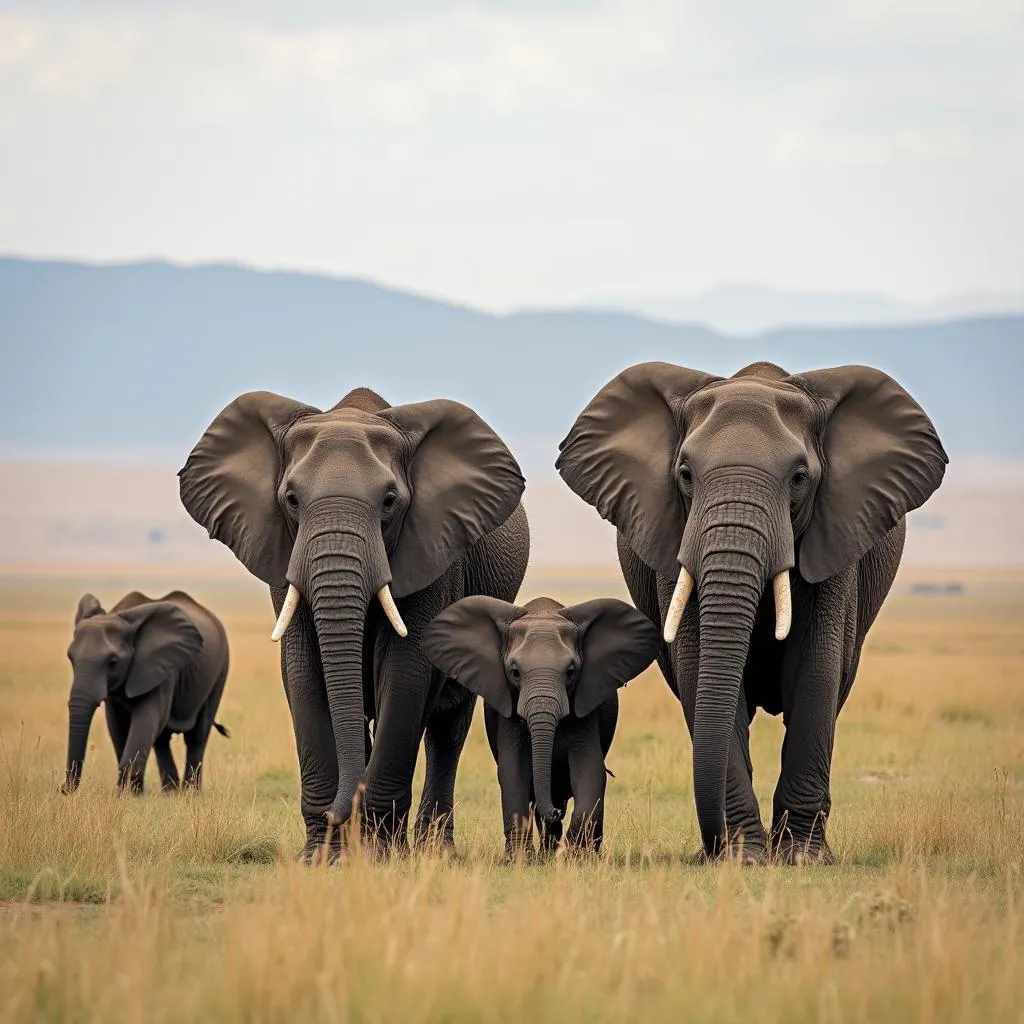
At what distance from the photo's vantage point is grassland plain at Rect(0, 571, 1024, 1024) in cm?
759

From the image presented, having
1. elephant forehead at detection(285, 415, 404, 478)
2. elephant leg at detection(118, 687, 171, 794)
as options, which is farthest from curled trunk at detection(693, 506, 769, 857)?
elephant leg at detection(118, 687, 171, 794)

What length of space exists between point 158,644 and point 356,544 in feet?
26.6

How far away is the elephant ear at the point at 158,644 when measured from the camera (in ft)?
65.8

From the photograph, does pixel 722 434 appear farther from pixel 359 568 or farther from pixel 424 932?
pixel 424 932

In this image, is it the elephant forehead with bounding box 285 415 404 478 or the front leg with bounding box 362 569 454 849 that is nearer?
the elephant forehead with bounding box 285 415 404 478

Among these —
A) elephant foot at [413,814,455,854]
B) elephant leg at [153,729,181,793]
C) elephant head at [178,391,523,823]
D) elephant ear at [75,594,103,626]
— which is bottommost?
elephant leg at [153,729,181,793]

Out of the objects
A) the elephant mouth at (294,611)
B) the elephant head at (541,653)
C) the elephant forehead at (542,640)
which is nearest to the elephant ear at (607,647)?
the elephant head at (541,653)

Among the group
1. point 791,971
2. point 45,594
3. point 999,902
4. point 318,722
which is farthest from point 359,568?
point 45,594

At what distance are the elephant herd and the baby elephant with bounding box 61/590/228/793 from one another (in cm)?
552

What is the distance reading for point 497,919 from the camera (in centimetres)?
921

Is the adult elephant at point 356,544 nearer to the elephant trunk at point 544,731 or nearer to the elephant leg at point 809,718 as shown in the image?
the elephant trunk at point 544,731

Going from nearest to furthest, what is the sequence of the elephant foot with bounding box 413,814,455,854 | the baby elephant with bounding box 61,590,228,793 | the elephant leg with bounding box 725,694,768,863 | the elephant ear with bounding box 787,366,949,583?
the elephant leg with bounding box 725,694,768,863, the elephant ear with bounding box 787,366,949,583, the elephant foot with bounding box 413,814,455,854, the baby elephant with bounding box 61,590,228,793

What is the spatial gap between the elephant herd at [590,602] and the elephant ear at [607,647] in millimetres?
15

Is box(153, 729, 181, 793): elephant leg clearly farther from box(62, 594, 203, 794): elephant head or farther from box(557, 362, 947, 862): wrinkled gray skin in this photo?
box(557, 362, 947, 862): wrinkled gray skin
